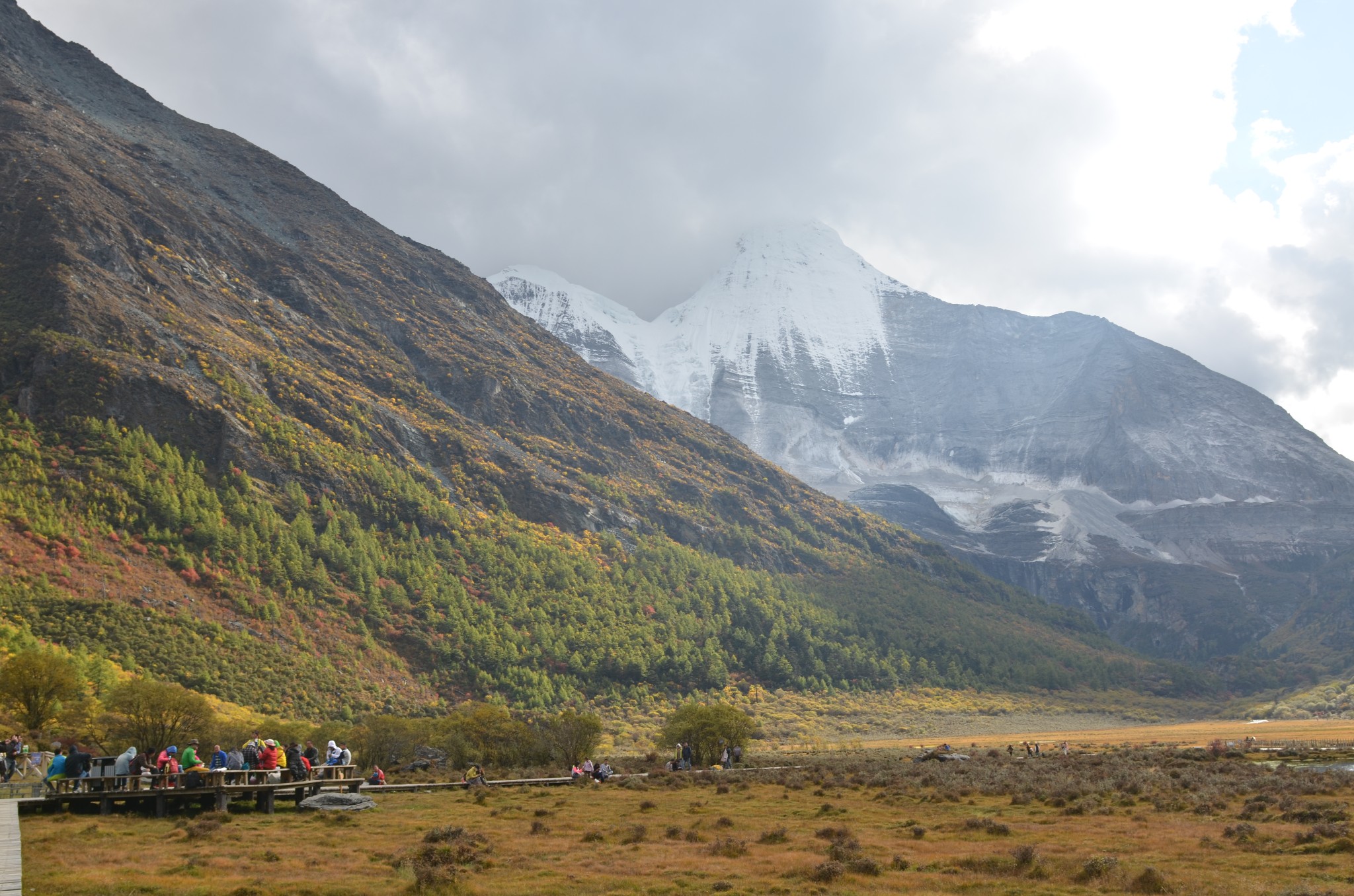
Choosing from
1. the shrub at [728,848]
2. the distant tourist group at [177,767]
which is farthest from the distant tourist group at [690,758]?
the shrub at [728,848]

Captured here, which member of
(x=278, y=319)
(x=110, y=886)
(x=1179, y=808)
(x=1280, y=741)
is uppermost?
(x=278, y=319)

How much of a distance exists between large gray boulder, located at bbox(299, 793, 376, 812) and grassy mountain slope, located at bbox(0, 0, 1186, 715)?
196 ft

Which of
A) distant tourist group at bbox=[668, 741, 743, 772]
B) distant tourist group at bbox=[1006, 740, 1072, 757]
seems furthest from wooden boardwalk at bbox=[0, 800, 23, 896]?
distant tourist group at bbox=[1006, 740, 1072, 757]

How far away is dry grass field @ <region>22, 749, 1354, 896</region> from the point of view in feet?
76.6

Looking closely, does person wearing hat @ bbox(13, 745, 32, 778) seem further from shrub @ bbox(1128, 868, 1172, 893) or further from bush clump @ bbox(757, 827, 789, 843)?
shrub @ bbox(1128, 868, 1172, 893)

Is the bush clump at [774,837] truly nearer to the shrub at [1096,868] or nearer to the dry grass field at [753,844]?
the dry grass field at [753,844]

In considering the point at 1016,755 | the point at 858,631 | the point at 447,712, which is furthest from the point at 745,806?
the point at 858,631

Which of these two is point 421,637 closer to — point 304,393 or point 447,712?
point 447,712

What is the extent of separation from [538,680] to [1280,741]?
292 feet

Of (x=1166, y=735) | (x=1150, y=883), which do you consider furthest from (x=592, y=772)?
(x=1166, y=735)

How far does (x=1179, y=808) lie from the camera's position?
39.0 metres

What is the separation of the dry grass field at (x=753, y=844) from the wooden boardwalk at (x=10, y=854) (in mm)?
715

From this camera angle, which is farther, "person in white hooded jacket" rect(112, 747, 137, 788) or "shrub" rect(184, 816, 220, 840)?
"person in white hooded jacket" rect(112, 747, 137, 788)

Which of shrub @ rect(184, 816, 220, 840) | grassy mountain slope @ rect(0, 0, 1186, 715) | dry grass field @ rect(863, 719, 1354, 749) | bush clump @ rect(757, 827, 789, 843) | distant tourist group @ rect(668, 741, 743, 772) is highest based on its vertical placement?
grassy mountain slope @ rect(0, 0, 1186, 715)
